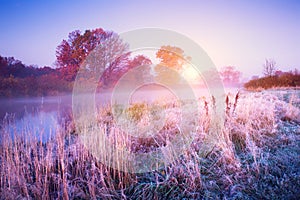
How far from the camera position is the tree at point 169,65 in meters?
22.7

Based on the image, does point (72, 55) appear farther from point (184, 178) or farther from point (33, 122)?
point (184, 178)

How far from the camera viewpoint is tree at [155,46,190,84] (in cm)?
2273

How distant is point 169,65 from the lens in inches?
914

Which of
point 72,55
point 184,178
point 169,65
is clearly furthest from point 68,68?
point 184,178

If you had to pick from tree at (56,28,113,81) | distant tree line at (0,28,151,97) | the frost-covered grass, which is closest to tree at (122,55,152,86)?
distant tree line at (0,28,151,97)

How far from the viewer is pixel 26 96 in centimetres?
1684

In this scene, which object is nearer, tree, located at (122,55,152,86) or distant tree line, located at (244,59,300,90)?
distant tree line, located at (244,59,300,90)

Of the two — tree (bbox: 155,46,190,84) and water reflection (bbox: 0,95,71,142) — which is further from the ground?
tree (bbox: 155,46,190,84)

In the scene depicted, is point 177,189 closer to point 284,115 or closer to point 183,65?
point 284,115

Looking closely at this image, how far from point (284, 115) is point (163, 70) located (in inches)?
740

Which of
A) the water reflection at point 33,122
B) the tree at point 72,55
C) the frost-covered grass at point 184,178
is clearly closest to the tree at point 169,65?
the tree at point 72,55

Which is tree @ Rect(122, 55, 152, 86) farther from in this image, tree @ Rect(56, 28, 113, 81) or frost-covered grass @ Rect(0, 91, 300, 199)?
frost-covered grass @ Rect(0, 91, 300, 199)

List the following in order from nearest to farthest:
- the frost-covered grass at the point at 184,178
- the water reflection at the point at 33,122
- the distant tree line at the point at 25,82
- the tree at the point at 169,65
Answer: the frost-covered grass at the point at 184,178, the water reflection at the point at 33,122, the distant tree line at the point at 25,82, the tree at the point at 169,65

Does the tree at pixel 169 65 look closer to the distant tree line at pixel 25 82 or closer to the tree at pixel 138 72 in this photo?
the tree at pixel 138 72
